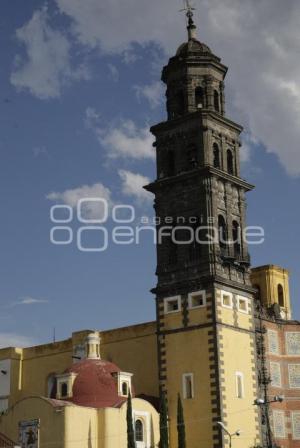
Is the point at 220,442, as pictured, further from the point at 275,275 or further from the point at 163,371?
the point at 275,275

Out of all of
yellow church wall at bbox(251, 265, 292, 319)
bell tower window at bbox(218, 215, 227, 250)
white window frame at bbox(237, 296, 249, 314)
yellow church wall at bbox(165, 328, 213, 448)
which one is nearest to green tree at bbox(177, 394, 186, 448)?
yellow church wall at bbox(165, 328, 213, 448)

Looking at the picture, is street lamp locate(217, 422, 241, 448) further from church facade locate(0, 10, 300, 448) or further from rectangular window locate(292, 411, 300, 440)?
rectangular window locate(292, 411, 300, 440)

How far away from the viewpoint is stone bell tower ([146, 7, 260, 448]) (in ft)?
194

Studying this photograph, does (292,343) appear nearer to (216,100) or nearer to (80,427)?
(216,100)

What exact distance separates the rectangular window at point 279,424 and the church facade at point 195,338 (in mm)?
73

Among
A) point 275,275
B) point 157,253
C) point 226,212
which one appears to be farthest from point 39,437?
point 275,275

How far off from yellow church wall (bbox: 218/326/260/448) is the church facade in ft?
0.23

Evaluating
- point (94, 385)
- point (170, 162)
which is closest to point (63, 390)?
point (94, 385)

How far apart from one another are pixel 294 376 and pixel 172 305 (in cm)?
1231

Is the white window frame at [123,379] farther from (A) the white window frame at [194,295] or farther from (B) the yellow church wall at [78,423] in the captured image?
(A) the white window frame at [194,295]

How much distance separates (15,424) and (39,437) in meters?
3.05

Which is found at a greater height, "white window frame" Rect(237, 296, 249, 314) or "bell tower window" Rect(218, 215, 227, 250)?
"bell tower window" Rect(218, 215, 227, 250)

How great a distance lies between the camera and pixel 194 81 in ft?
219

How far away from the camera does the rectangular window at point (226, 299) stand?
201 feet
